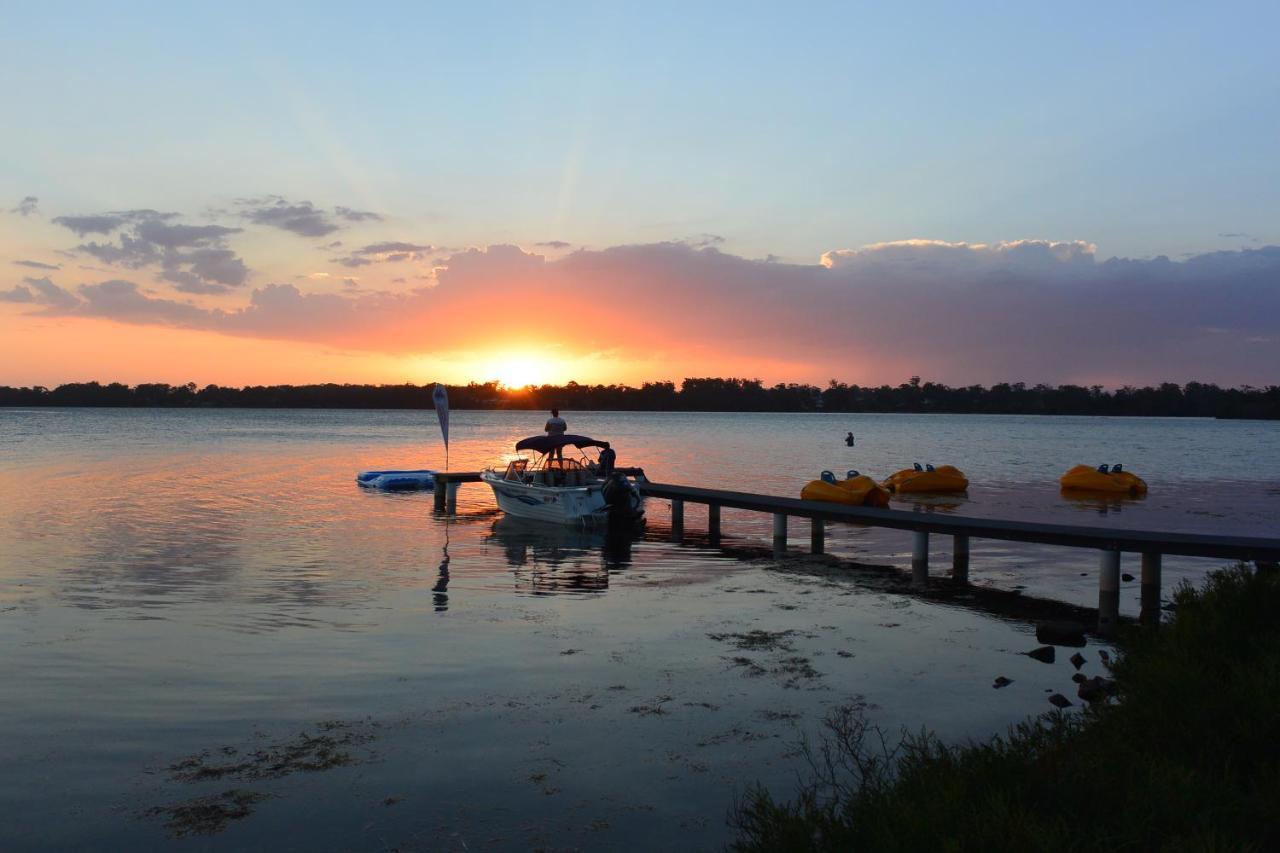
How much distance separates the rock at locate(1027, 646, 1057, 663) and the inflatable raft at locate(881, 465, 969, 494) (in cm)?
2990

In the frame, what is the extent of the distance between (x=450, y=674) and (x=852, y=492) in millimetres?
21123

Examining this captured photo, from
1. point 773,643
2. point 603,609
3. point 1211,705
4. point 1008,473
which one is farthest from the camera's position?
point 1008,473

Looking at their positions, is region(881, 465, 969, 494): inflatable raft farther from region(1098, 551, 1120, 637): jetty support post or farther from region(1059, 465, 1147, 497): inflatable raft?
region(1098, 551, 1120, 637): jetty support post

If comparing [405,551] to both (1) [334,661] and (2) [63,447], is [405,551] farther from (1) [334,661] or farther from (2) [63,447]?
(2) [63,447]

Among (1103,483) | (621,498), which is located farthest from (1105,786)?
(1103,483)

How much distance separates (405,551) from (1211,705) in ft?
67.1

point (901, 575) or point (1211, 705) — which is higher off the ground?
point (1211, 705)

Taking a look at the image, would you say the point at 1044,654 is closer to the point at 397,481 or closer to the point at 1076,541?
the point at 1076,541

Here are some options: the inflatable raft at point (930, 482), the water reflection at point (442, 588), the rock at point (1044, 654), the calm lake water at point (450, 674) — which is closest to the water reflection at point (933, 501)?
the inflatable raft at point (930, 482)

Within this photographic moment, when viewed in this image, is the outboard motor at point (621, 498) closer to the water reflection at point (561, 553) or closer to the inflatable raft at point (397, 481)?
the water reflection at point (561, 553)

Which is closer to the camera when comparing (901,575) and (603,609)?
(603,609)

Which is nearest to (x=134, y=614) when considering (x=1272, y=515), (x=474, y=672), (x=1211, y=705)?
(x=474, y=672)

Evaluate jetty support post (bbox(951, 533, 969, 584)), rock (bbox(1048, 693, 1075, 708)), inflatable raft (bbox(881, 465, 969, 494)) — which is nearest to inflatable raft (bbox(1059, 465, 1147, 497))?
inflatable raft (bbox(881, 465, 969, 494))

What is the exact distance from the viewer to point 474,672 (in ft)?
40.8
